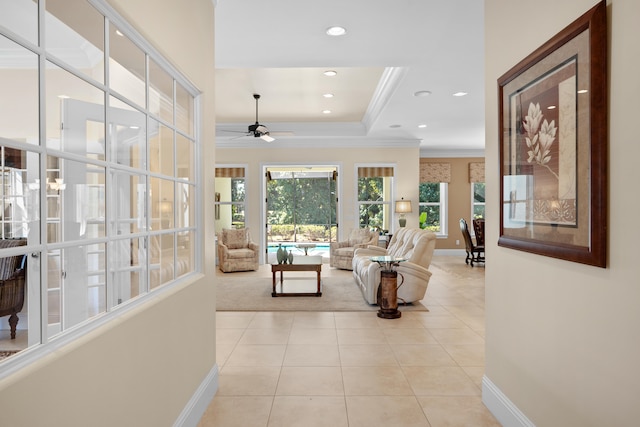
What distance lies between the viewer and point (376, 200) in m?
8.66

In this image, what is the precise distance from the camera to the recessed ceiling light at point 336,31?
324 cm

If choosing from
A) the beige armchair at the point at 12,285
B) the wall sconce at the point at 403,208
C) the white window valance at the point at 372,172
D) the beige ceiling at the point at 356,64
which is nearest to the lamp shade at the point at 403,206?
the wall sconce at the point at 403,208

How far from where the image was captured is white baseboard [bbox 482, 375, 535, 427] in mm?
2023

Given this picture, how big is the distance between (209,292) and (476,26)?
3034 mm

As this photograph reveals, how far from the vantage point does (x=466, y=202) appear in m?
9.91

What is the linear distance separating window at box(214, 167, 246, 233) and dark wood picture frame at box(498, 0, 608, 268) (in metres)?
6.95

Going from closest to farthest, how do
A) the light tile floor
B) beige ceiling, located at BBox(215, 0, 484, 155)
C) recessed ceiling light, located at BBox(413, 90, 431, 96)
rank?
the light tile floor, beige ceiling, located at BBox(215, 0, 484, 155), recessed ceiling light, located at BBox(413, 90, 431, 96)

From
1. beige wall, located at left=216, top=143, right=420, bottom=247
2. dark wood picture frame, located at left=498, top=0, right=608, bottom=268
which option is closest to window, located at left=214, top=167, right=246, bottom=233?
beige wall, located at left=216, top=143, right=420, bottom=247

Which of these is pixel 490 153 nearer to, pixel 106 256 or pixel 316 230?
pixel 106 256

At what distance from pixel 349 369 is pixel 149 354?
176 cm

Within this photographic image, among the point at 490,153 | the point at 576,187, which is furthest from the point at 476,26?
the point at 576,187

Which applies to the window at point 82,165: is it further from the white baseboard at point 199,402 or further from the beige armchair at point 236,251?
the beige armchair at point 236,251

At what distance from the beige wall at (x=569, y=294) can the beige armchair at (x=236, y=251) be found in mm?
5573

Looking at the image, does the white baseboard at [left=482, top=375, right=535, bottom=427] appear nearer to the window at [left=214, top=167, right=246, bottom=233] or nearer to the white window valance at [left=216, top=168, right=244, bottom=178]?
the window at [left=214, top=167, right=246, bottom=233]
